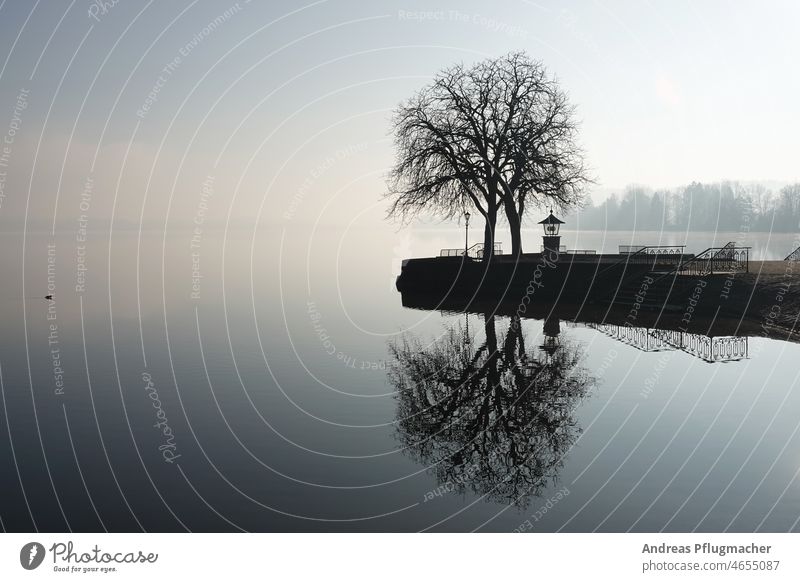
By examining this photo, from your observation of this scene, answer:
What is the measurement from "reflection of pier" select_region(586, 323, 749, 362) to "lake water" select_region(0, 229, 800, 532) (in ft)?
0.87

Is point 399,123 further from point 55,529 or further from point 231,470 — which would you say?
point 55,529

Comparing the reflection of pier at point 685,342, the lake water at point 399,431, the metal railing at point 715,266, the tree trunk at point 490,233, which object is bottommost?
the lake water at point 399,431

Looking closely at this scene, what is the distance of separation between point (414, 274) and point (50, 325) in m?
29.2

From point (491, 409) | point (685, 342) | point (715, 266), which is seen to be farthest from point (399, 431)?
point (715, 266)

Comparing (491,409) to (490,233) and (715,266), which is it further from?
(490,233)

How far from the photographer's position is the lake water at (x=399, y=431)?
1616cm

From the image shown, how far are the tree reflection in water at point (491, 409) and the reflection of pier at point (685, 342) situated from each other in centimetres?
347

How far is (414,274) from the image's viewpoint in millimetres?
64125

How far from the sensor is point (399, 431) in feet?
74.1

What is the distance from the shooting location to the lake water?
53.0 ft

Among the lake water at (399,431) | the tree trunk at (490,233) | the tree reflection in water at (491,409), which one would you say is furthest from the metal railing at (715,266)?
the tree reflection in water at (491,409)

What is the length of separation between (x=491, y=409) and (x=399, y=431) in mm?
3758

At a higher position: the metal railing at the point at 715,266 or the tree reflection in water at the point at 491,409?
the metal railing at the point at 715,266

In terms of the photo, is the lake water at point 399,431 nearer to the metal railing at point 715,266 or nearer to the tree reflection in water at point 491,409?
the tree reflection in water at point 491,409
